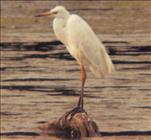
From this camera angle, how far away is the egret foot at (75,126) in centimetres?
1323

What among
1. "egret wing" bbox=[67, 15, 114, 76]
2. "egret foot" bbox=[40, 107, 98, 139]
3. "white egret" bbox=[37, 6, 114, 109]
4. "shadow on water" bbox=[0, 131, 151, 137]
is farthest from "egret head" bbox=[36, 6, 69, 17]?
"shadow on water" bbox=[0, 131, 151, 137]

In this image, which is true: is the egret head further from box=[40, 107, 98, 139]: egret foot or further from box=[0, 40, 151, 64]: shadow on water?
box=[0, 40, 151, 64]: shadow on water

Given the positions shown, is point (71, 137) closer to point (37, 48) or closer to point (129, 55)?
point (129, 55)

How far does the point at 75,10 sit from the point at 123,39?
1146 cm

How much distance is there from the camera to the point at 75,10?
38031mm

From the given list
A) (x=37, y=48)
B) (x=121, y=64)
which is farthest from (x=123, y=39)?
(x=121, y=64)

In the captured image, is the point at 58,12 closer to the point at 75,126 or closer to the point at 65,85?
the point at 75,126

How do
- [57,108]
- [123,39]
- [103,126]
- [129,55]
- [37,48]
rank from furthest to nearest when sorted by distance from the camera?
[123,39], [37,48], [129,55], [57,108], [103,126]

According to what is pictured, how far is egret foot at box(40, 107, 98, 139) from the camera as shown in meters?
13.2

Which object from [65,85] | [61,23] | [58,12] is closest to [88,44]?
[61,23]

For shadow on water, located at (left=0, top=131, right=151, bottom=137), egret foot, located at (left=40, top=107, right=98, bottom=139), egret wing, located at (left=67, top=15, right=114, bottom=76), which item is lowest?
shadow on water, located at (left=0, top=131, right=151, bottom=137)

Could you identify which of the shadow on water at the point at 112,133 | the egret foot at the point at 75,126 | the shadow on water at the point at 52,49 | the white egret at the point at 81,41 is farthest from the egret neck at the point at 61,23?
the shadow on water at the point at 52,49

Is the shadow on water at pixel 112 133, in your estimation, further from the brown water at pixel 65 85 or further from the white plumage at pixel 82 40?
the white plumage at pixel 82 40

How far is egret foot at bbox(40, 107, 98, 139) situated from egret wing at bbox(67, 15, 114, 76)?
0.85 meters
